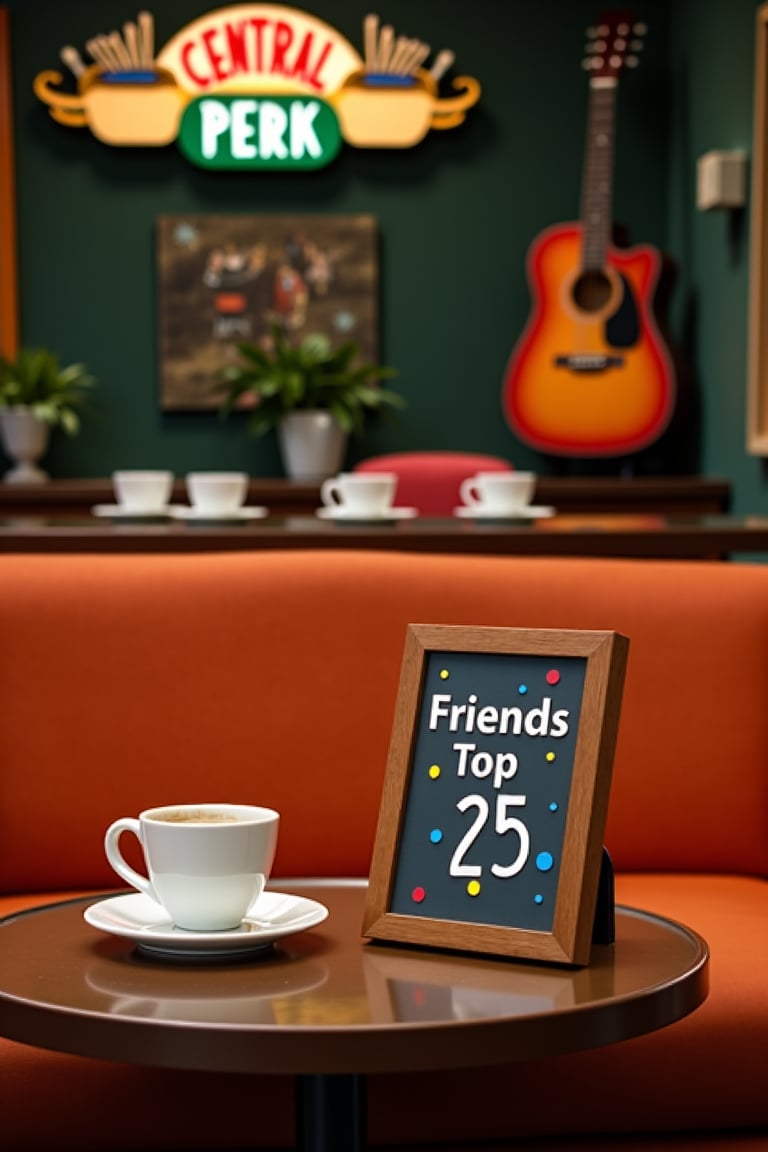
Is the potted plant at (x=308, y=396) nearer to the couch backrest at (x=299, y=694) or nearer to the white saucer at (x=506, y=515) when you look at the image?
the white saucer at (x=506, y=515)

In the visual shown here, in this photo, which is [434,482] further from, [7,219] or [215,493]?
[7,219]

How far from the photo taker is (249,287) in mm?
6039

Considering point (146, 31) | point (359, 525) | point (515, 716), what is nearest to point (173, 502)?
point (146, 31)

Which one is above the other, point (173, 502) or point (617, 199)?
point (617, 199)

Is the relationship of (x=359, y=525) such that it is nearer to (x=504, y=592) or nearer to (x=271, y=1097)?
(x=504, y=592)

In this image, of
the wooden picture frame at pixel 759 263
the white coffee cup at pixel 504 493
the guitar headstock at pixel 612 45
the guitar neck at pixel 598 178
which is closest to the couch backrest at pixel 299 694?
the white coffee cup at pixel 504 493

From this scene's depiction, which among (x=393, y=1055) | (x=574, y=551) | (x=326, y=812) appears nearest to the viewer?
(x=393, y=1055)

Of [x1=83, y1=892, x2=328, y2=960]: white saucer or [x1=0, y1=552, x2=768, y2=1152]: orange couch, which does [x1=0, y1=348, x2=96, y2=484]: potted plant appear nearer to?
[x1=0, y1=552, x2=768, y2=1152]: orange couch

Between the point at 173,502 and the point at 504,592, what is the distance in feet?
9.64

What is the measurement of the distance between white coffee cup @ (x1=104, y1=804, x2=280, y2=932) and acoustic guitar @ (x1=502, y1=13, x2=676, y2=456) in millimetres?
4402

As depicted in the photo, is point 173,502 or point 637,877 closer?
point 637,877

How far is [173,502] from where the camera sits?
17.1ft

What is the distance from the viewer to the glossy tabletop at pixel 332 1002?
3.82 ft

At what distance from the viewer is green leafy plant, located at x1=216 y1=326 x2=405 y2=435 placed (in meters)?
5.66
